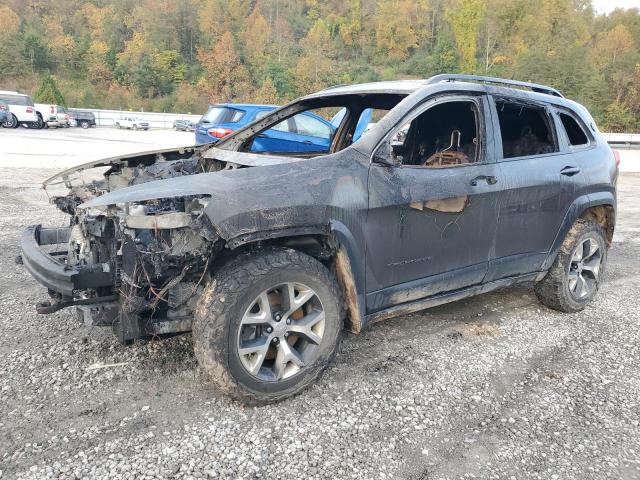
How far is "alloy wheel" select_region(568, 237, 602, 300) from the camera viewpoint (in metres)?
4.51

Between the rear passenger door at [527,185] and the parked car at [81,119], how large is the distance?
37231 mm

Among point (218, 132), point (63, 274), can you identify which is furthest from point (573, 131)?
point (218, 132)

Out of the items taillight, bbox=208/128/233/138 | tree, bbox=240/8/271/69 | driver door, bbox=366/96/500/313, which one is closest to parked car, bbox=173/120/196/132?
taillight, bbox=208/128/233/138

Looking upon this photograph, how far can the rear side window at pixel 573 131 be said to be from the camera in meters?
4.42

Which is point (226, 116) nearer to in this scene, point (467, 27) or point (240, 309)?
point (240, 309)

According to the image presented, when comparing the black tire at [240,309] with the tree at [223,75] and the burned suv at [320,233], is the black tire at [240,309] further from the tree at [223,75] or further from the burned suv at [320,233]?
the tree at [223,75]

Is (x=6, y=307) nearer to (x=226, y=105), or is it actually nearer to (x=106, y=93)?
(x=226, y=105)

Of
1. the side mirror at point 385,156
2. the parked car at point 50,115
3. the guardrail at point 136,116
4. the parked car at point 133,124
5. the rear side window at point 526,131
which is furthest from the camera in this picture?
the guardrail at point 136,116

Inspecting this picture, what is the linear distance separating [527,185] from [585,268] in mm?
1294

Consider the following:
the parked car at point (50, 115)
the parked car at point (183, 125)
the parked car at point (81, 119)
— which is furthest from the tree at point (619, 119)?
the parked car at point (50, 115)

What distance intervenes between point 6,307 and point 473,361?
3562mm

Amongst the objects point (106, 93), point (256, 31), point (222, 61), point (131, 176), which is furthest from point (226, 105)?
point (256, 31)

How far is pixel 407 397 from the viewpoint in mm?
3072

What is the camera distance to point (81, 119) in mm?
36938
